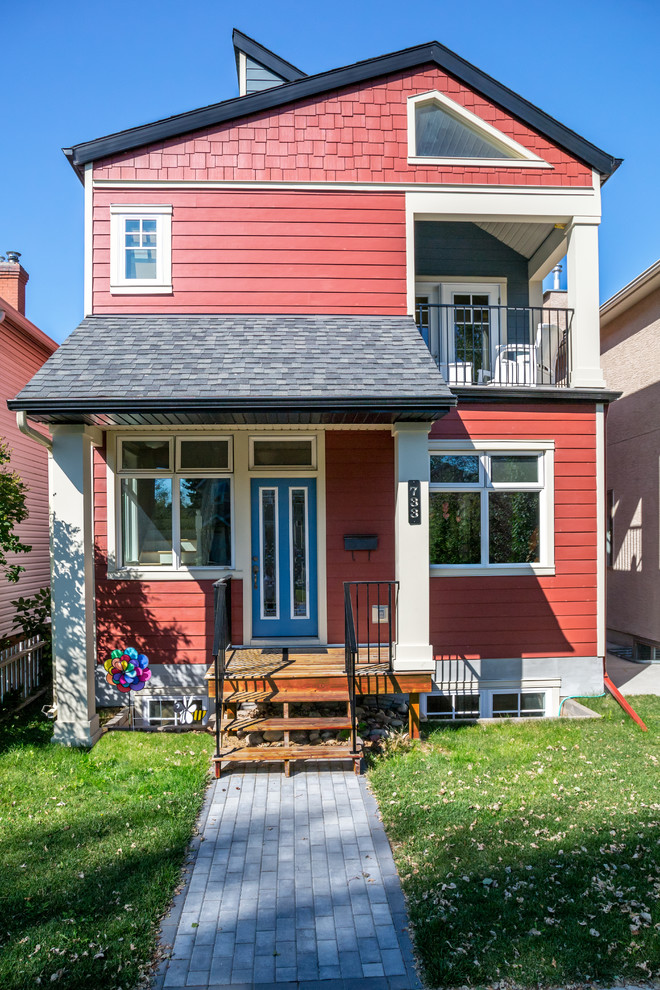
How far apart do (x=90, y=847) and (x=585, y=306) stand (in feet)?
24.9

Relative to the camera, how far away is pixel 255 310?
24.8 feet

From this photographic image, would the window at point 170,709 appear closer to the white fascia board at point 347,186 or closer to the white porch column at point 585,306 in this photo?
the white porch column at point 585,306

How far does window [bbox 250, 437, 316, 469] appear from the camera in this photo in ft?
24.4

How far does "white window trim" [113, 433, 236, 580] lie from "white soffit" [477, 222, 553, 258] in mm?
4966

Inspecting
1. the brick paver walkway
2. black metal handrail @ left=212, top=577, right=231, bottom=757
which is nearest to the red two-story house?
black metal handrail @ left=212, top=577, right=231, bottom=757

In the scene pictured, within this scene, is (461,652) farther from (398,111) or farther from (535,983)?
(398,111)

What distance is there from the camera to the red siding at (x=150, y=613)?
723 cm

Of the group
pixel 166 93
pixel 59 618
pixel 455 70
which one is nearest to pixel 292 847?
pixel 59 618

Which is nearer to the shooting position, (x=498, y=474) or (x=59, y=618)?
(x=59, y=618)

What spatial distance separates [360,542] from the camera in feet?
24.1

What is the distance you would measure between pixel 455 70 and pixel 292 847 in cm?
861

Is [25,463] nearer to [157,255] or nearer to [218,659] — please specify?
[157,255]

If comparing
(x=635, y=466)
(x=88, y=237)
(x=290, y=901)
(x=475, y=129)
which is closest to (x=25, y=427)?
(x=88, y=237)

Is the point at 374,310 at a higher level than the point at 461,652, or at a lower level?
higher
